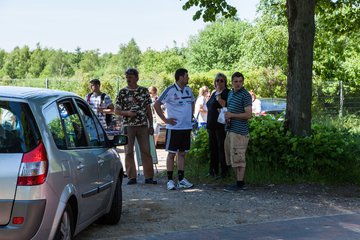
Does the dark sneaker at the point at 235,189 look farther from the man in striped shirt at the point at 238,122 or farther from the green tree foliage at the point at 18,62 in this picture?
the green tree foliage at the point at 18,62

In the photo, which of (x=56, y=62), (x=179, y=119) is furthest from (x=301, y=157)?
(x=56, y=62)

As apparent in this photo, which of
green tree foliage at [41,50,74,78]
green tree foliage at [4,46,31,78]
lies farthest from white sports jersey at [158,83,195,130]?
green tree foliage at [4,46,31,78]

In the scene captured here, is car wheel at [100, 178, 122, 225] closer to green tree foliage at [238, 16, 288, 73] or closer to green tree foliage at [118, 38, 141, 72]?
green tree foliage at [238, 16, 288, 73]

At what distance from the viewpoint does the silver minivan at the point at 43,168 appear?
4551 mm

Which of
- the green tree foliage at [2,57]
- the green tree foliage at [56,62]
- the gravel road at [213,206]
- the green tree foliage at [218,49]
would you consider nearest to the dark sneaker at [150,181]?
the gravel road at [213,206]

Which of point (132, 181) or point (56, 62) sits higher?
point (56, 62)

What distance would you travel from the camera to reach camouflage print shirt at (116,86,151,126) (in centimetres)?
1002

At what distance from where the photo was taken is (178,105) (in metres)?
9.80

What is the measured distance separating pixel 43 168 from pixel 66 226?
2.37 ft

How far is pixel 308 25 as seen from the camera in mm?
10289

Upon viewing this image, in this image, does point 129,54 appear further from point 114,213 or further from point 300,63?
point 114,213

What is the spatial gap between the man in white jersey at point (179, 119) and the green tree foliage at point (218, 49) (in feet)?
179

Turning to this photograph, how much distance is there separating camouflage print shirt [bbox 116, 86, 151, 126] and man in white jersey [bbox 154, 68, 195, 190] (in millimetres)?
301

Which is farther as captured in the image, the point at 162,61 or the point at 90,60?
the point at 90,60
